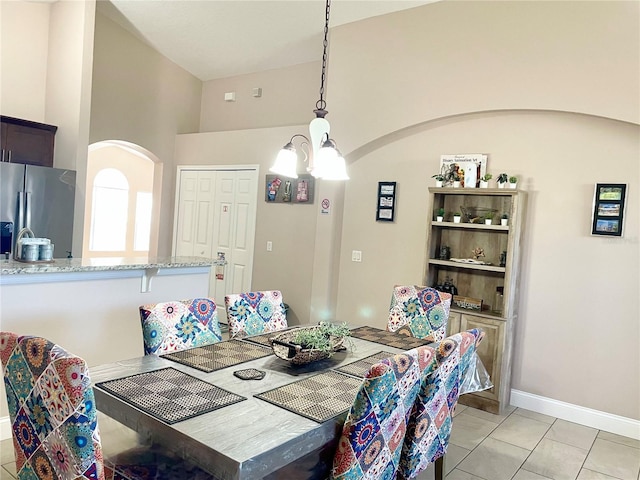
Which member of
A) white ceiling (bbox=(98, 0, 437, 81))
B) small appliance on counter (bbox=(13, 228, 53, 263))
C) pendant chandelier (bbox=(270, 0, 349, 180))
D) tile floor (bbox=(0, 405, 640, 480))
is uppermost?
white ceiling (bbox=(98, 0, 437, 81))

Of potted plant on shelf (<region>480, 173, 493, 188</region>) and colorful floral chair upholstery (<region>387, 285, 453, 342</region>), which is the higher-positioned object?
potted plant on shelf (<region>480, 173, 493, 188</region>)

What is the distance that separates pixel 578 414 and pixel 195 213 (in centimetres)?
496

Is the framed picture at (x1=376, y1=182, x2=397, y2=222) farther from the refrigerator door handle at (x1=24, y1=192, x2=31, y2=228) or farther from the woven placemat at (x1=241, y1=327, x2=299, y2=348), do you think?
the refrigerator door handle at (x1=24, y1=192, x2=31, y2=228)

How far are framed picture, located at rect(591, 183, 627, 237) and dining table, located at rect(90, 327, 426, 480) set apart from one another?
7.73 ft

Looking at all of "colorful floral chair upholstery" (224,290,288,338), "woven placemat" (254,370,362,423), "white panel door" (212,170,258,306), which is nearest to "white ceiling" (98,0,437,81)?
"white panel door" (212,170,258,306)

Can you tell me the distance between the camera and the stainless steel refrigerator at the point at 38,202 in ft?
13.6

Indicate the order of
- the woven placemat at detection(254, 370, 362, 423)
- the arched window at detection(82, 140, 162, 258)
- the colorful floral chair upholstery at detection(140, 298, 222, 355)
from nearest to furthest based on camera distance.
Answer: the woven placemat at detection(254, 370, 362, 423), the colorful floral chair upholstery at detection(140, 298, 222, 355), the arched window at detection(82, 140, 162, 258)

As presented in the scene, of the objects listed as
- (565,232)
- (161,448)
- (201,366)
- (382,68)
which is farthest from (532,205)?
(161,448)

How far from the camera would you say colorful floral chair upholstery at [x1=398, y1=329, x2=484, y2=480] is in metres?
2.06

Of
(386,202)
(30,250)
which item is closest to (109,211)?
(386,202)

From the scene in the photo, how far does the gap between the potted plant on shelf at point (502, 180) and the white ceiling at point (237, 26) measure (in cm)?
176

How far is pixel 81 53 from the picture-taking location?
4.57 meters

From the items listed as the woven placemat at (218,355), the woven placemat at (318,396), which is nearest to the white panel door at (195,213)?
the woven placemat at (218,355)

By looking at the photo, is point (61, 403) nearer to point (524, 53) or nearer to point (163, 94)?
point (524, 53)
